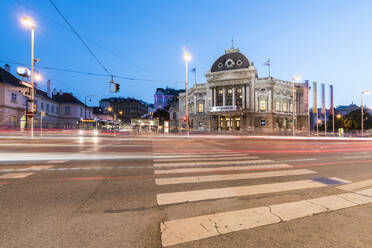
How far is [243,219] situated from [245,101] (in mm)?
51509

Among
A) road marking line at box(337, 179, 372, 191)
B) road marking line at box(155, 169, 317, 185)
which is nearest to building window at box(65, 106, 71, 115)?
road marking line at box(155, 169, 317, 185)

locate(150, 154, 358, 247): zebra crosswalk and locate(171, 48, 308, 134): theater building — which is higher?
locate(171, 48, 308, 134): theater building

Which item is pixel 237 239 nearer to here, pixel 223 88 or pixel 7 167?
pixel 7 167

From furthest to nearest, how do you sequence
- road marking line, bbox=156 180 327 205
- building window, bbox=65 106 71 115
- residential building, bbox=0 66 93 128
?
building window, bbox=65 106 71 115 < residential building, bbox=0 66 93 128 < road marking line, bbox=156 180 327 205

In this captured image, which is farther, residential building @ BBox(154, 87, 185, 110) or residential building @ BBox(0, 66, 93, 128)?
residential building @ BBox(154, 87, 185, 110)

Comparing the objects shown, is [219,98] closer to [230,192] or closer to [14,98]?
[14,98]

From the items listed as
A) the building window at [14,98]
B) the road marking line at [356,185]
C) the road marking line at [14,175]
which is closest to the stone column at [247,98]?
the road marking line at [356,185]

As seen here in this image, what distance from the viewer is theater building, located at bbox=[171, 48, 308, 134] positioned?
161 feet

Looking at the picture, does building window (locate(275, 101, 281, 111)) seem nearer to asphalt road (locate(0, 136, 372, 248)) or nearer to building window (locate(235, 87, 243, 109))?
building window (locate(235, 87, 243, 109))

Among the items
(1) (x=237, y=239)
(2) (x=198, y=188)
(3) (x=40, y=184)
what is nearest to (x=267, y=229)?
(1) (x=237, y=239)

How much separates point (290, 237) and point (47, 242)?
333 cm

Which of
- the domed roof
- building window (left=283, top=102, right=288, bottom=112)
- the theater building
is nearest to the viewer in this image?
the theater building

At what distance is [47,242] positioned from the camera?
2238 millimetres

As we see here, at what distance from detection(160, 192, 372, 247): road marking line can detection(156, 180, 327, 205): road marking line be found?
2.44 feet
